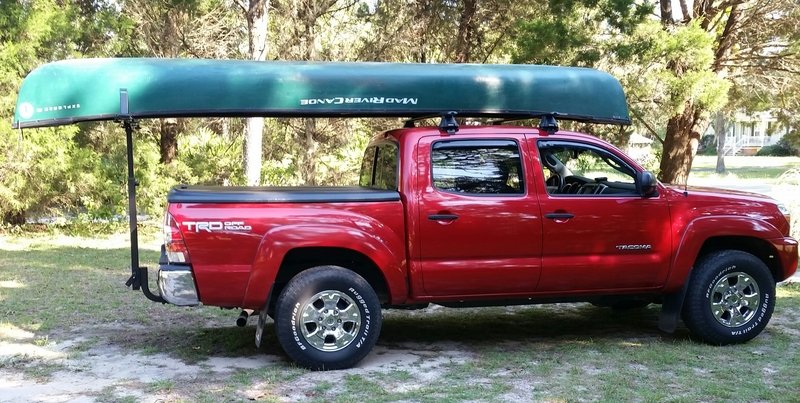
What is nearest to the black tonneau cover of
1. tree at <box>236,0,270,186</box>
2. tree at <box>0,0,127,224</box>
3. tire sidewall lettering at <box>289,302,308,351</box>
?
tire sidewall lettering at <box>289,302,308,351</box>

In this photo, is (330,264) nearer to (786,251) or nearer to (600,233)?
(600,233)

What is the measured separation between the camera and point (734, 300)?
6.72 meters

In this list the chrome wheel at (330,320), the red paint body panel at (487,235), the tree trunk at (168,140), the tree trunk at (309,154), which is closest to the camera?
the red paint body panel at (487,235)

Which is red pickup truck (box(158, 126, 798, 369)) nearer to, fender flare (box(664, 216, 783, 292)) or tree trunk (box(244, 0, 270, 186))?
fender flare (box(664, 216, 783, 292))

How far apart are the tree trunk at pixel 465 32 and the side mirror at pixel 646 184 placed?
10.9 meters

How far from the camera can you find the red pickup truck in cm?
570

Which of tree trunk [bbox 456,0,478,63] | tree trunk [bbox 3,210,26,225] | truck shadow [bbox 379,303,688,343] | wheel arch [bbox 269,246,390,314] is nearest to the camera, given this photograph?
wheel arch [bbox 269,246,390,314]

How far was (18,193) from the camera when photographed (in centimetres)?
1439

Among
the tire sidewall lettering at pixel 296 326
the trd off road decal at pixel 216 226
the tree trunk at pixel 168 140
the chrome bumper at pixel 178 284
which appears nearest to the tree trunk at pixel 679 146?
the tire sidewall lettering at pixel 296 326

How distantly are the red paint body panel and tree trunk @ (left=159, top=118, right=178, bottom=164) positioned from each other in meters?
11.9

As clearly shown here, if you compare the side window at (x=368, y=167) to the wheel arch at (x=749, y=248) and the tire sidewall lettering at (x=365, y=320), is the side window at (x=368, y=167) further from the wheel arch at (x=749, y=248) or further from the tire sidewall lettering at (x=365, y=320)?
the wheel arch at (x=749, y=248)

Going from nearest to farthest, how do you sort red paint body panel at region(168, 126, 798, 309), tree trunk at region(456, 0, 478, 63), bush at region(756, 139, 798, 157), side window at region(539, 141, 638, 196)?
red paint body panel at region(168, 126, 798, 309)
side window at region(539, 141, 638, 196)
tree trunk at region(456, 0, 478, 63)
bush at region(756, 139, 798, 157)

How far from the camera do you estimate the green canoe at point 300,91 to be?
607 cm

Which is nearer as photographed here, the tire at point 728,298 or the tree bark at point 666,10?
the tire at point 728,298
